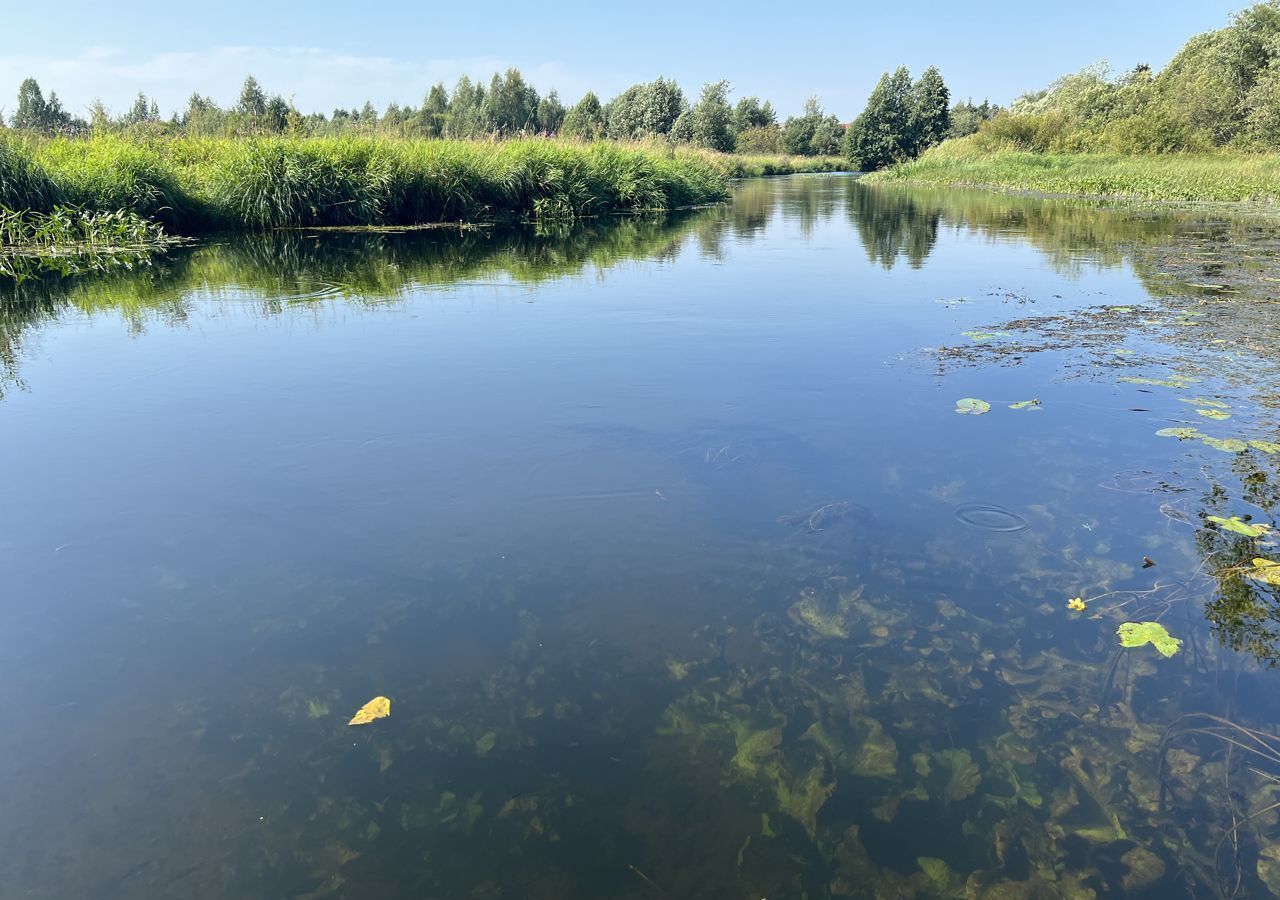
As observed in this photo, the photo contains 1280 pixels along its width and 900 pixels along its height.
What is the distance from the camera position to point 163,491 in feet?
12.8

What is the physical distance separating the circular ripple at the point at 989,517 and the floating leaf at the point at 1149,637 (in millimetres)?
757

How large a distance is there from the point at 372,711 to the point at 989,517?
2.79 meters

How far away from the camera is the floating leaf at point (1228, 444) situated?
434cm

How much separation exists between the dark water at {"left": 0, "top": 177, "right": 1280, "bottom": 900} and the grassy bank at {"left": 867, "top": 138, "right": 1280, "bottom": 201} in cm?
2315

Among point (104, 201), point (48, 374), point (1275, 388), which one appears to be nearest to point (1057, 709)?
point (1275, 388)

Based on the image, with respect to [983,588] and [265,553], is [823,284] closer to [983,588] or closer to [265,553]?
[983,588]

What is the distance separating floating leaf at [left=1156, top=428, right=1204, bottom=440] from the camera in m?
4.55

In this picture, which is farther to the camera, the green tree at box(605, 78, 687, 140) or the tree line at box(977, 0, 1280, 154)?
the green tree at box(605, 78, 687, 140)

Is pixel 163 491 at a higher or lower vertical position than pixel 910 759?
higher

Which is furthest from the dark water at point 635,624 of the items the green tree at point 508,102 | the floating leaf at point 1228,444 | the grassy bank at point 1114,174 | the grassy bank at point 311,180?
the green tree at point 508,102

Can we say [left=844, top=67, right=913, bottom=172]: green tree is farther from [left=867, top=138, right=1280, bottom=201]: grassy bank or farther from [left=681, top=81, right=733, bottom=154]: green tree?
[left=867, top=138, right=1280, bottom=201]: grassy bank

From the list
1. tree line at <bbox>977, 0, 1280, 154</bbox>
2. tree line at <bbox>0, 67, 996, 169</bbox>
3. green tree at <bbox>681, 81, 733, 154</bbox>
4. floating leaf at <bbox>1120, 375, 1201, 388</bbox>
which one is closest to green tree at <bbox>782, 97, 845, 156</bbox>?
tree line at <bbox>0, 67, 996, 169</bbox>

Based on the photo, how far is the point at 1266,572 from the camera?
317 cm

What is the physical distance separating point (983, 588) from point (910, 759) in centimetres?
106
